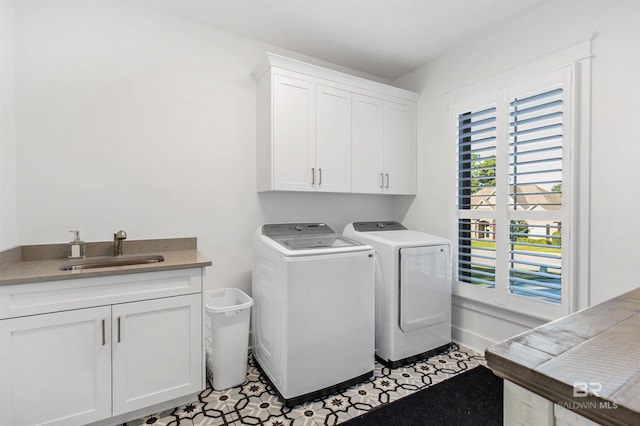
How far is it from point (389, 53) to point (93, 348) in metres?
3.20

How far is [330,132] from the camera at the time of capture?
9.15 ft

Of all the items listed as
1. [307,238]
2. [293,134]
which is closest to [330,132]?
[293,134]

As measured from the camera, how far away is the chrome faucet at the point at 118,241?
217 cm

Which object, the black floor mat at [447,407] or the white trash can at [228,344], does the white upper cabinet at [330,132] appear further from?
the black floor mat at [447,407]

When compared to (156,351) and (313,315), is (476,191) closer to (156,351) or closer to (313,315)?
(313,315)

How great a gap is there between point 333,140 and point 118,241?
1832 mm

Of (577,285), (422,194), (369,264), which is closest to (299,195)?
(369,264)

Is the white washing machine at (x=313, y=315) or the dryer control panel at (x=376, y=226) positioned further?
the dryer control panel at (x=376, y=226)

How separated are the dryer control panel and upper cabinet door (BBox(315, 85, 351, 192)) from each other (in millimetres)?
360

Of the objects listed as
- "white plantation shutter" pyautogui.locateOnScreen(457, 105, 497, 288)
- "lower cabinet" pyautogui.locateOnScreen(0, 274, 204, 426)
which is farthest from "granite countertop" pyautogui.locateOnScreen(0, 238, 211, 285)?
"white plantation shutter" pyautogui.locateOnScreen(457, 105, 497, 288)

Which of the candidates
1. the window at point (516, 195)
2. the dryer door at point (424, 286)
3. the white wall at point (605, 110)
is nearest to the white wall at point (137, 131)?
the dryer door at point (424, 286)

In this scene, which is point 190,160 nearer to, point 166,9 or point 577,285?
point 166,9

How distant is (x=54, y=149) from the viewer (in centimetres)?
210

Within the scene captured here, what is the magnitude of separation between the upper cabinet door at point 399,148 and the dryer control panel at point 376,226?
334 mm
